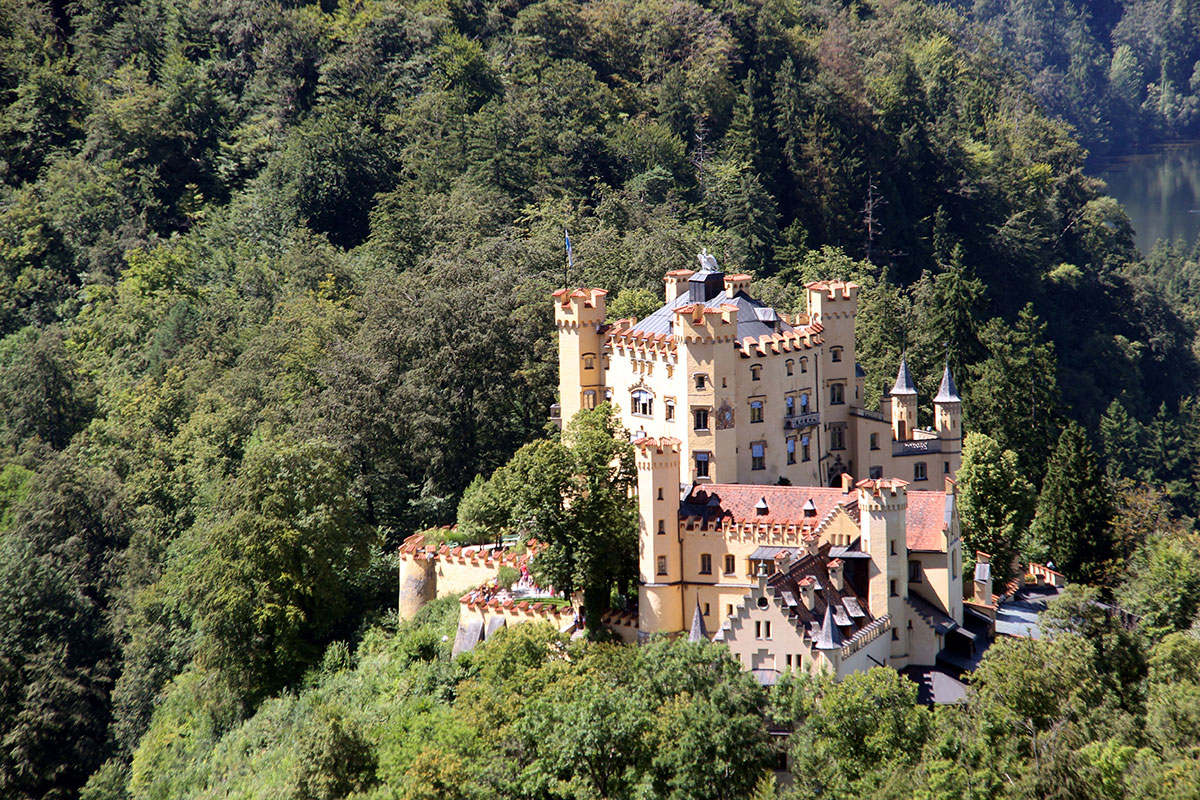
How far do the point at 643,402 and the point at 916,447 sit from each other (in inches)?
539

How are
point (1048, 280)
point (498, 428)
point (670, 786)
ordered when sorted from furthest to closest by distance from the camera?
point (1048, 280) < point (498, 428) < point (670, 786)

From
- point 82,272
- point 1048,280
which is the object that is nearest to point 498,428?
point 82,272

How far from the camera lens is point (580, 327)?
7231cm

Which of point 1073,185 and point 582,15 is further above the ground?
point 582,15

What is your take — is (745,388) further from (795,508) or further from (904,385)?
(904,385)

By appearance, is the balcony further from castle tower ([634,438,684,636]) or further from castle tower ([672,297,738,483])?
castle tower ([634,438,684,636])

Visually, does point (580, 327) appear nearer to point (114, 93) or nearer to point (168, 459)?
point (168, 459)

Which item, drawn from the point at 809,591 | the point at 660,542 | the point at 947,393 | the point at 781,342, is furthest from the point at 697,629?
the point at 947,393

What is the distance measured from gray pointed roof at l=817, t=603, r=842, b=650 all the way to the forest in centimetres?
184

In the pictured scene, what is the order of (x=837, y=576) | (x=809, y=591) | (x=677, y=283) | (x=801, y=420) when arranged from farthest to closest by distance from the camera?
(x=677, y=283) < (x=801, y=420) < (x=837, y=576) < (x=809, y=591)

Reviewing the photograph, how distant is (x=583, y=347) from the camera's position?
238ft

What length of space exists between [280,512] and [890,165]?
242 feet

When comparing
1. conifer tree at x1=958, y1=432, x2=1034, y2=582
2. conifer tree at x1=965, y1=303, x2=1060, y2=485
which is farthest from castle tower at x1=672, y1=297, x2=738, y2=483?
conifer tree at x1=965, y1=303, x2=1060, y2=485

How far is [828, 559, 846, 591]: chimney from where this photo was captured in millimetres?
59656
